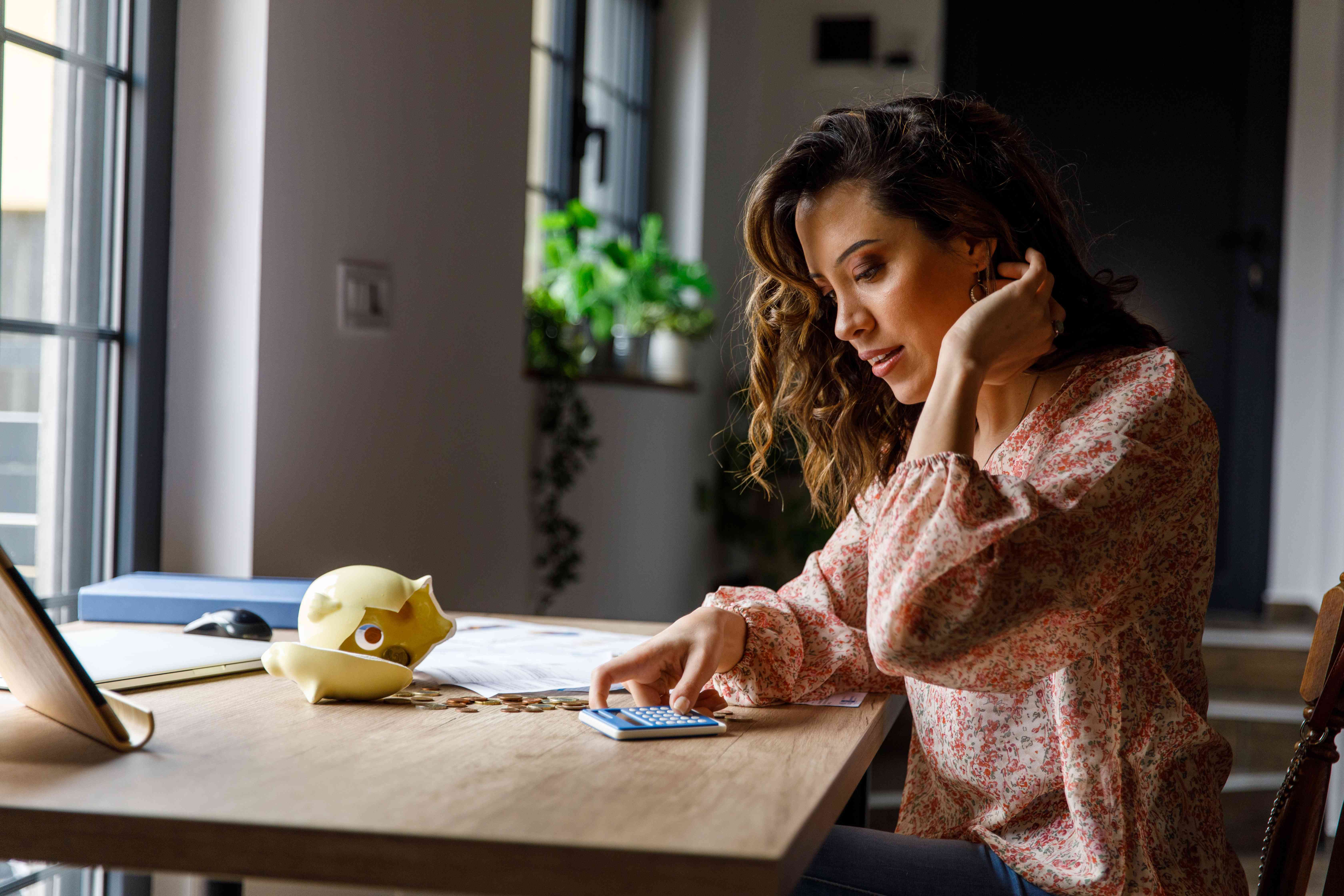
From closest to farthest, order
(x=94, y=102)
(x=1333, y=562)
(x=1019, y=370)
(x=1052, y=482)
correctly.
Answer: (x=1052, y=482) → (x=1019, y=370) → (x=94, y=102) → (x=1333, y=562)

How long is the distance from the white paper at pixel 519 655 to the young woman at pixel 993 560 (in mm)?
120

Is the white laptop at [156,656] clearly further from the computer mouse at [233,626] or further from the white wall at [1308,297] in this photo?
the white wall at [1308,297]

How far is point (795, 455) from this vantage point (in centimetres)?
430

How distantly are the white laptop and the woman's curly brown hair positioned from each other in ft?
1.96

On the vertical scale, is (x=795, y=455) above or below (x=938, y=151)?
below

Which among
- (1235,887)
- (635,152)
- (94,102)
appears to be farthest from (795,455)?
(1235,887)

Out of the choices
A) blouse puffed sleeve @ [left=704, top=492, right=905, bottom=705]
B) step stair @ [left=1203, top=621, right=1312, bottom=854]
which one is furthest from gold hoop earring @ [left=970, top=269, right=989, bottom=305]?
step stair @ [left=1203, top=621, right=1312, bottom=854]

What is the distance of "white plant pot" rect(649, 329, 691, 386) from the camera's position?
3826mm

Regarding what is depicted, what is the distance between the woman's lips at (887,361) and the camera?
1.18 m

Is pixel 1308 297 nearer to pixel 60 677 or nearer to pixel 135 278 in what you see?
pixel 135 278

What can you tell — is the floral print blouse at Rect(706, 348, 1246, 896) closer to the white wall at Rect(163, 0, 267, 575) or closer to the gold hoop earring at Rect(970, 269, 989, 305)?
the gold hoop earring at Rect(970, 269, 989, 305)

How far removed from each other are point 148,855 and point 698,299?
3537mm

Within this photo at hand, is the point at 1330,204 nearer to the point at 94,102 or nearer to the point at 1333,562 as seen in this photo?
the point at 1333,562

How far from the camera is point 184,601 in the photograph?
1.36m
